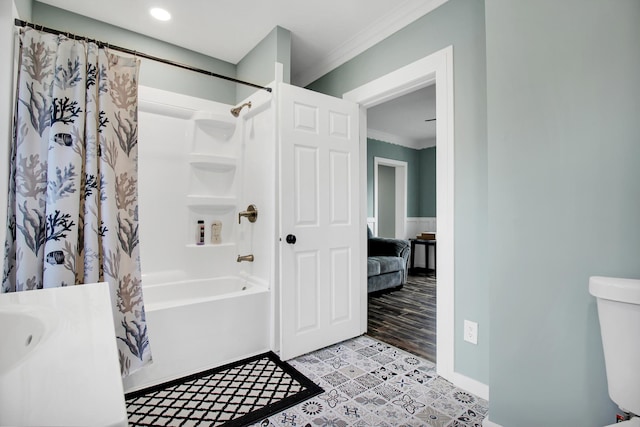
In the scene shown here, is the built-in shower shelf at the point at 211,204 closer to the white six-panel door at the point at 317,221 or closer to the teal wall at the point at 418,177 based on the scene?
the white six-panel door at the point at 317,221

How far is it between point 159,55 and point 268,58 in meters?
0.96

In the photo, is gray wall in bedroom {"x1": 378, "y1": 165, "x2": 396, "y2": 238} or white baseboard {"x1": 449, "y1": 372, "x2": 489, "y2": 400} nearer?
white baseboard {"x1": 449, "y1": 372, "x2": 489, "y2": 400}

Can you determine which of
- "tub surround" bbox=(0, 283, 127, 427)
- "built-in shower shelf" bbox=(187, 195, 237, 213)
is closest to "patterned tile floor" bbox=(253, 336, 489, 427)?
"tub surround" bbox=(0, 283, 127, 427)

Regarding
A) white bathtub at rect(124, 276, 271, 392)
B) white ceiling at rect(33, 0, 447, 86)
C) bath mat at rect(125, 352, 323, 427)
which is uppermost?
white ceiling at rect(33, 0, 447, 86)

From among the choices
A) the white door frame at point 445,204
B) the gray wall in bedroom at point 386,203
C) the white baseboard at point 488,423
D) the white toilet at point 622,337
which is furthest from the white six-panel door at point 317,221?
the gray wall in bedroom at point 386,203

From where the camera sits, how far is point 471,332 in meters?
1.86

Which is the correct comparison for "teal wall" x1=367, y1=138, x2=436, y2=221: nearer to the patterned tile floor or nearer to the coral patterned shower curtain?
the patterned tile floor

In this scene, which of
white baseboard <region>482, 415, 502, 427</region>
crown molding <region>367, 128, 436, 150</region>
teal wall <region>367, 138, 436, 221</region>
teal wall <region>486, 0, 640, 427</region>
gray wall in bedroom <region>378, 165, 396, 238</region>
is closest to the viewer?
teal wall <region>486, 0, 640, 427</region>

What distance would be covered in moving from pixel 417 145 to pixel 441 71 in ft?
14.2

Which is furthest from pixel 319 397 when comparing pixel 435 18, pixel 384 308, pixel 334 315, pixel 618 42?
pixel 435 18

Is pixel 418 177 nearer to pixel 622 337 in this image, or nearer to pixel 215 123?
pixel 215 123

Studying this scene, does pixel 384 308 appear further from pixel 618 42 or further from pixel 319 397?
pixel 618 42

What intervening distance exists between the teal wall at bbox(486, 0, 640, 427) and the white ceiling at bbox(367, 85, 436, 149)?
2.34m

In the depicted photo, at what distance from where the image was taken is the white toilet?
0.99 m
